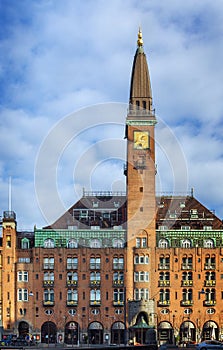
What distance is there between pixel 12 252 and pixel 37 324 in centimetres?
1238

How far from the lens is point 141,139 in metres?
132

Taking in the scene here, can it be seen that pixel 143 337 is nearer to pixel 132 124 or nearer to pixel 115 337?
pixel 115 337

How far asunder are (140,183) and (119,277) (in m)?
16.2

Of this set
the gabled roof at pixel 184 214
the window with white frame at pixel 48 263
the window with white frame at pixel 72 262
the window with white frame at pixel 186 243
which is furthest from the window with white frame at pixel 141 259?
the window with white frame at pixel 48 263

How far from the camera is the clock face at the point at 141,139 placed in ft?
431

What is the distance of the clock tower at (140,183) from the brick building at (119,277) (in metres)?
0.17

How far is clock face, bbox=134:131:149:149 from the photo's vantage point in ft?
431

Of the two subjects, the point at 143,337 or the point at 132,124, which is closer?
the point at 143,337

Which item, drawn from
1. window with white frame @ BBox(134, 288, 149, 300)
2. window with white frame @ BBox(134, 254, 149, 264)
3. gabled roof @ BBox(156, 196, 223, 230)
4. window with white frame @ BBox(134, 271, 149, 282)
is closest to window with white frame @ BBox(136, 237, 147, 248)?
window with white frame @ BBox(134, 254, 149, 264)

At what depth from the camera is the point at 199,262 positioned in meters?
128

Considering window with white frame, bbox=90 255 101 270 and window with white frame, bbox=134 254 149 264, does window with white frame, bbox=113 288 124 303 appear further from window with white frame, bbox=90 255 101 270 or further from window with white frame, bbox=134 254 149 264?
window with white frame, bbox=134 254 149 264

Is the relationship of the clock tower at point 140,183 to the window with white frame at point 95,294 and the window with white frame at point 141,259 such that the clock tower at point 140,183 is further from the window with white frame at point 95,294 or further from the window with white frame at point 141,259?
the window with white frame at point 95,294

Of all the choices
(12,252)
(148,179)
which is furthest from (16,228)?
(148,179)

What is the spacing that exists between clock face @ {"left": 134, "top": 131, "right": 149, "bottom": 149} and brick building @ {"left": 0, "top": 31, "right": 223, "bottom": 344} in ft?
3.92
